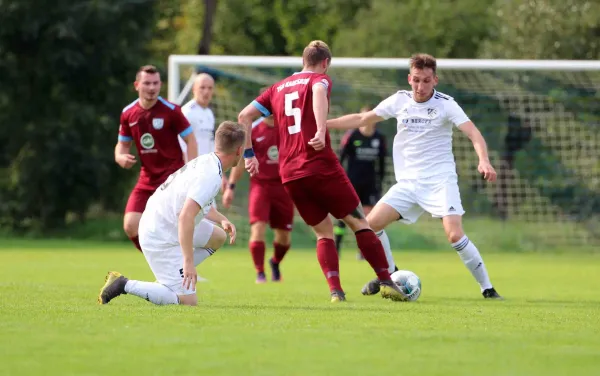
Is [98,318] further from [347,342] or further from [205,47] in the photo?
[205,47]

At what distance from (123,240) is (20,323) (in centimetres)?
1738

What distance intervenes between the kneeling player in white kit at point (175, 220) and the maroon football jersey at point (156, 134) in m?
2.56

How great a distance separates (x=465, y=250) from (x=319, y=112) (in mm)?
2386

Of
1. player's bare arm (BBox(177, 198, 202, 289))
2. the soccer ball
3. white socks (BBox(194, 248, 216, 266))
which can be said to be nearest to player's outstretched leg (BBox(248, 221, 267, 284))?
the soccer ball

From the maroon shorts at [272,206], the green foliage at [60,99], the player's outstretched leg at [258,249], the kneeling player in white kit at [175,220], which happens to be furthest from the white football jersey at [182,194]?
the green foliage at [60,99]

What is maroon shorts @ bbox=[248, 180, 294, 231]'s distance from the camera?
13.3 meters

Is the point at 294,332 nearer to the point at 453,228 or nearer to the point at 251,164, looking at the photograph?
the point at 251,164

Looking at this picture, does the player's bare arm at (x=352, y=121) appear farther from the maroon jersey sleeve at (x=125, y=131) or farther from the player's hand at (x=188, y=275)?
the player's hand at (x=188, y=275)

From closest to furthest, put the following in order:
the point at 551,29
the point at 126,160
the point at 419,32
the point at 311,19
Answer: the point at 126,160 < the point at 551,29 < the point at 419,32 < the point at 311,19

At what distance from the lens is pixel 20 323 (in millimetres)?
7059

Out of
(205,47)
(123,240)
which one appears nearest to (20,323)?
(123,240)

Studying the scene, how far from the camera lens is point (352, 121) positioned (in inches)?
398

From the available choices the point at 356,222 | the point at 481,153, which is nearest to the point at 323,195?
the point at 356,222

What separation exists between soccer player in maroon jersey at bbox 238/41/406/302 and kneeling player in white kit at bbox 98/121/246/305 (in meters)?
0.86
